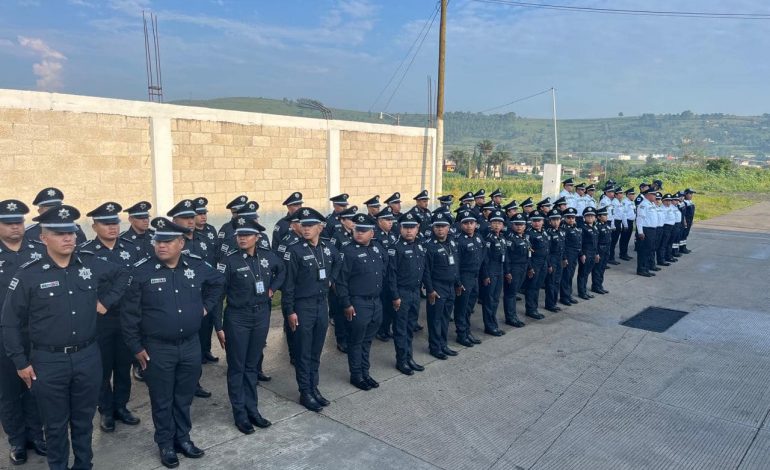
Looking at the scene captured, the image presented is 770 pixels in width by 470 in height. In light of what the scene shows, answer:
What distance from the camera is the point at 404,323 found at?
20.6 ft

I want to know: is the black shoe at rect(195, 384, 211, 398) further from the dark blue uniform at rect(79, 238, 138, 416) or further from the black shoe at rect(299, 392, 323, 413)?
the black shoe at rect(299, 392, 323, 413)

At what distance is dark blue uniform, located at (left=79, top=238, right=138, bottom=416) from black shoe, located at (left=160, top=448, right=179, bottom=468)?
0.91 meters

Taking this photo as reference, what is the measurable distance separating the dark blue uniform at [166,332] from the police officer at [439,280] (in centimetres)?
305

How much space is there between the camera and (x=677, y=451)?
178 inches

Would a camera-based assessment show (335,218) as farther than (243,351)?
Yes

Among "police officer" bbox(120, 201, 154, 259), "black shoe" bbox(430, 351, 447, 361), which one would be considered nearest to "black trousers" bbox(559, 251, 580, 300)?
"black shoe" bbox(430, 351, 447, 361)

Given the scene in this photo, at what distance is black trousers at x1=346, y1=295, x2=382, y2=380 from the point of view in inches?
224

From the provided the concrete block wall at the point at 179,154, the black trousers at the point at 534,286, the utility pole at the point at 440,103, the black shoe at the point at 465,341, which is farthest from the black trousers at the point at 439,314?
the utility pole at the point at 440,103

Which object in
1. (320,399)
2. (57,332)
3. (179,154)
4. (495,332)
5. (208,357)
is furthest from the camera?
(179,154)

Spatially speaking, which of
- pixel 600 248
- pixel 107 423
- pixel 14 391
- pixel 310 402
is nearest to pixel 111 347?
pixel 107 423

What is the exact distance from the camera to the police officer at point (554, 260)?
880cm

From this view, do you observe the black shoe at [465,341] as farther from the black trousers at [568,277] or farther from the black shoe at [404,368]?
the black trousers at [568,277]

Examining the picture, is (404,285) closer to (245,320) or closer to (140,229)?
(245,320)

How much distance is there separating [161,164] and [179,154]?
39 centimetres
